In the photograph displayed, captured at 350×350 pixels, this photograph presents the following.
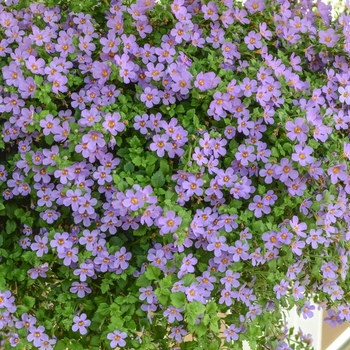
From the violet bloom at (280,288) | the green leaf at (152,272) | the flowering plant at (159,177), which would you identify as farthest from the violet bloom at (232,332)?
the green leaf at (152,272)

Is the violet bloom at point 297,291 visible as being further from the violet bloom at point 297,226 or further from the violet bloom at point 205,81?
the violet bloom at point 205,81

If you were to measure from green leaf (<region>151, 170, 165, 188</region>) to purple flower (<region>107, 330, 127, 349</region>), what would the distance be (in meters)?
0.27

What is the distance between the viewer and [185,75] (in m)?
1.09

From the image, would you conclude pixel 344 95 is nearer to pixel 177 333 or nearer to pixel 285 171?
pixel 285 171

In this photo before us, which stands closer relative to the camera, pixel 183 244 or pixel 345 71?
pixel 183 244

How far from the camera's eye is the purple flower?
3.47 ft

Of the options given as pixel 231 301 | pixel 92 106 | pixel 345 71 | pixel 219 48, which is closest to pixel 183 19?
pixel 219 48

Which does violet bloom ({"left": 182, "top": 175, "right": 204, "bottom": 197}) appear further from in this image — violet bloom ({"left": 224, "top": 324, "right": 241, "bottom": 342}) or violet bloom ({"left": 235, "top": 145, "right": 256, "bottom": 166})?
violet bloom ({"left": 224, "top": 324, "right": 241, "bottom": 342})

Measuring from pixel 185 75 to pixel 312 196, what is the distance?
0.34 m

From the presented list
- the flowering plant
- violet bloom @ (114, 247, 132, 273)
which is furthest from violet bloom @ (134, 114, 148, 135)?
violet bloom @ (114, 247, 132, 273)

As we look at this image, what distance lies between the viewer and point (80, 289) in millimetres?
1127

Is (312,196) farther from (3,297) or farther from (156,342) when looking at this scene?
(3,297)

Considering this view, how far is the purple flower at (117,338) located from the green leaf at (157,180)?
0.27 metres

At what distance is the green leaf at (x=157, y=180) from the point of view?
1.07m
